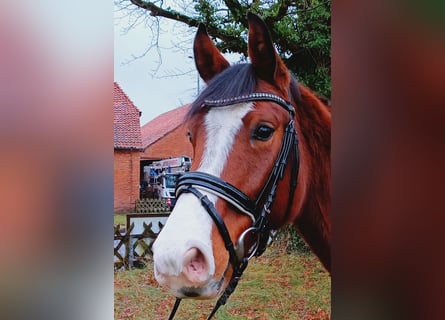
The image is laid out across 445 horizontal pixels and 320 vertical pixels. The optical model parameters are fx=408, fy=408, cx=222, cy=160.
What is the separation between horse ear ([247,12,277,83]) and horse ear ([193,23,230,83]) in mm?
142

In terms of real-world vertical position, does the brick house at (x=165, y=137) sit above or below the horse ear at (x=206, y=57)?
below

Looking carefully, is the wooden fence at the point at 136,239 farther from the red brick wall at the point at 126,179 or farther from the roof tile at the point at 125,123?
the roof tile at the point at 125,123

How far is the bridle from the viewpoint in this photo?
1461mm

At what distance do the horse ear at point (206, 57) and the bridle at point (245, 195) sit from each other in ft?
0.81

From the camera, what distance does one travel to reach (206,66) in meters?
1.80

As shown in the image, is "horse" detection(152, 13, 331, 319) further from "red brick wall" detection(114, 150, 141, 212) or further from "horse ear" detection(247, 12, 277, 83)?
"red brick wall" detection(114, 150, 141, 212)

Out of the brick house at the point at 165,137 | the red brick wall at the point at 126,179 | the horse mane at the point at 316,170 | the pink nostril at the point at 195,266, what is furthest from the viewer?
the red brick wall at the point at 126,179

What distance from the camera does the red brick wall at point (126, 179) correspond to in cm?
195

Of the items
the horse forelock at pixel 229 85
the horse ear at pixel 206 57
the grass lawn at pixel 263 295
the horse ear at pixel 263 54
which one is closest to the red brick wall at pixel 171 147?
the horse forelock at pixel 229 85
